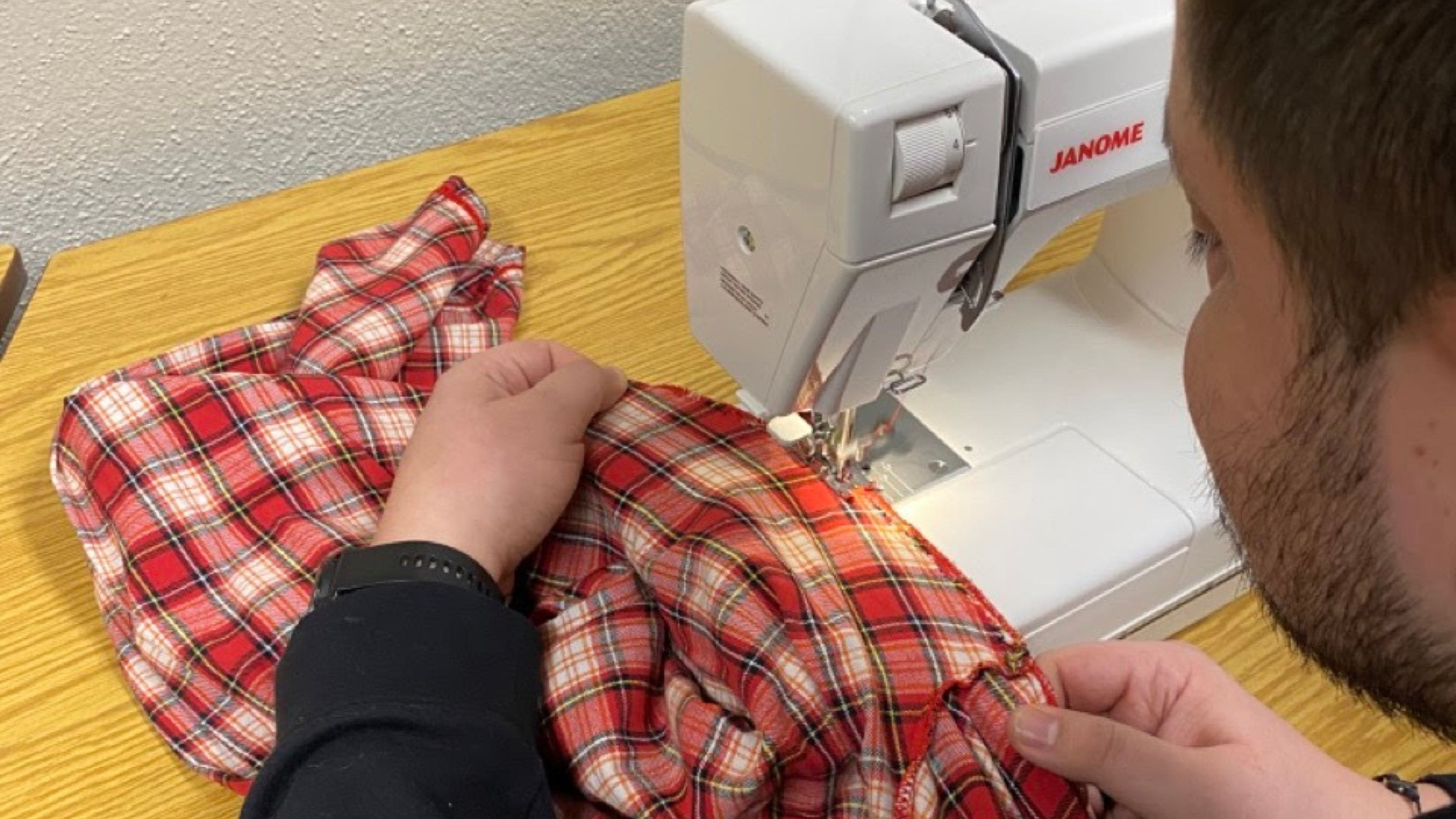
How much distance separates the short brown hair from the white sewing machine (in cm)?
24

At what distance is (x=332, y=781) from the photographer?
0.75 metres

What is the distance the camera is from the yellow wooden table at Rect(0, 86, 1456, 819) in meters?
0.89

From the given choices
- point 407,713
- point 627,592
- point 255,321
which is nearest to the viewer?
point 407,713

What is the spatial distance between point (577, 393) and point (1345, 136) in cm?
60

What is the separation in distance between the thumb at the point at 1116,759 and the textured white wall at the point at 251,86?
1.07 m

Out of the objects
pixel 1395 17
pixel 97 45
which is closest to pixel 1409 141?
pixel 1395 17

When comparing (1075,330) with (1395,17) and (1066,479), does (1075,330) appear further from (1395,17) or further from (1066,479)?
(1395,17)

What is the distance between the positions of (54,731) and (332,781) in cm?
26

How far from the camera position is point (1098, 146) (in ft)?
2.69

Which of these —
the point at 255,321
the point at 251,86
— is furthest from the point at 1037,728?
the point at 251,86

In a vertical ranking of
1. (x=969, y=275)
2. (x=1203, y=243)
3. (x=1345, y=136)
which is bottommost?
(x=969, y=275)

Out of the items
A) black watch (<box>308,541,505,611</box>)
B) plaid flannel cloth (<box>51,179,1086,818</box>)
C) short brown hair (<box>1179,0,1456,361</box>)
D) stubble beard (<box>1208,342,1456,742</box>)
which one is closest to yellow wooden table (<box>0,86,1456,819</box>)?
plaid flannel cloth (<box>51,179,1086,818</box>)

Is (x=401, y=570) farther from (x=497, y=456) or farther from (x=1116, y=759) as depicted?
(x=1116, y=759)

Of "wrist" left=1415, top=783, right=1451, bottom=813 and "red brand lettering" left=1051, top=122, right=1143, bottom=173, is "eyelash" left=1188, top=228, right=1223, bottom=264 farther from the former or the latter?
"wrist" left=1415, top=783, right=1451, bottom=813
